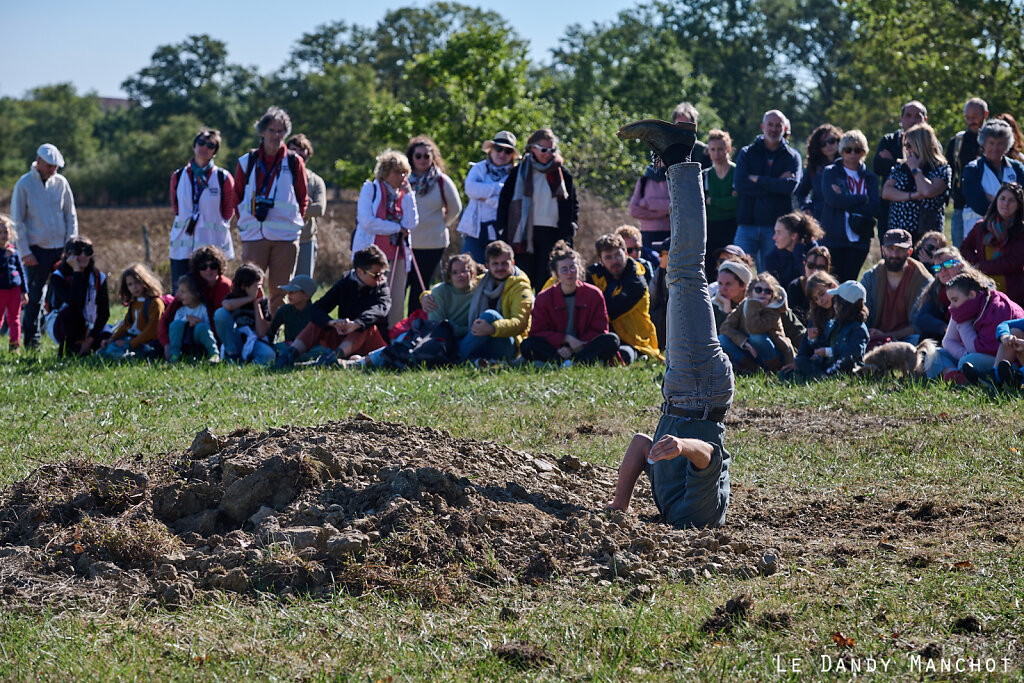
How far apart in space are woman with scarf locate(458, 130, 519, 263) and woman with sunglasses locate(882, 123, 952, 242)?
4.25m

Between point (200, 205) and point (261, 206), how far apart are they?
2.80ft

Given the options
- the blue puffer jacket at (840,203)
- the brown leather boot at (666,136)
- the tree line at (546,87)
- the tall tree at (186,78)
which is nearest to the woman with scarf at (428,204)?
the blue puffer jacket at (840,203)

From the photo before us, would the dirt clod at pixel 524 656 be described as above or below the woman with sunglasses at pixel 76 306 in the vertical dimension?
below

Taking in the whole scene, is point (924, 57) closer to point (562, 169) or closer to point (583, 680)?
point (562, 169)

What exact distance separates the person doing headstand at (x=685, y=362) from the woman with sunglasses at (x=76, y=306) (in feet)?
28.6

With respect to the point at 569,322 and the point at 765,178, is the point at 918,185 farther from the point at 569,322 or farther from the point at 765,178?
the point at 569,322

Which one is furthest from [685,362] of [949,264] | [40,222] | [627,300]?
[40,222]

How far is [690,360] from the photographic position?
20.4 feet

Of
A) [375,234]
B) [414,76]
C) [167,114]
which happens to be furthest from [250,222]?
[167,114]

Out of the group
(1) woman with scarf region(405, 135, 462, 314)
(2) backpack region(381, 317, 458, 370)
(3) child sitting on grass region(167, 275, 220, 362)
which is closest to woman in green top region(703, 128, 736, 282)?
(1) woman with scarf region(405, 135, 462, 314)

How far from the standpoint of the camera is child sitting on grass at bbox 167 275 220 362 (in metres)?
12.3

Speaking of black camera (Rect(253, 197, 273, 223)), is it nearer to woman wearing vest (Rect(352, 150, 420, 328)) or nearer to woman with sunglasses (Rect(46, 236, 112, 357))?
woman wearing vest (Rect(352, 150, 420, 328))

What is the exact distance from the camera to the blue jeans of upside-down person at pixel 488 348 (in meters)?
11.8

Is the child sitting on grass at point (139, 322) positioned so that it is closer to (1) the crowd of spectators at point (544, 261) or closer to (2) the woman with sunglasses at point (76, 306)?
(1) the crowd of spectators at point (544, 261)
